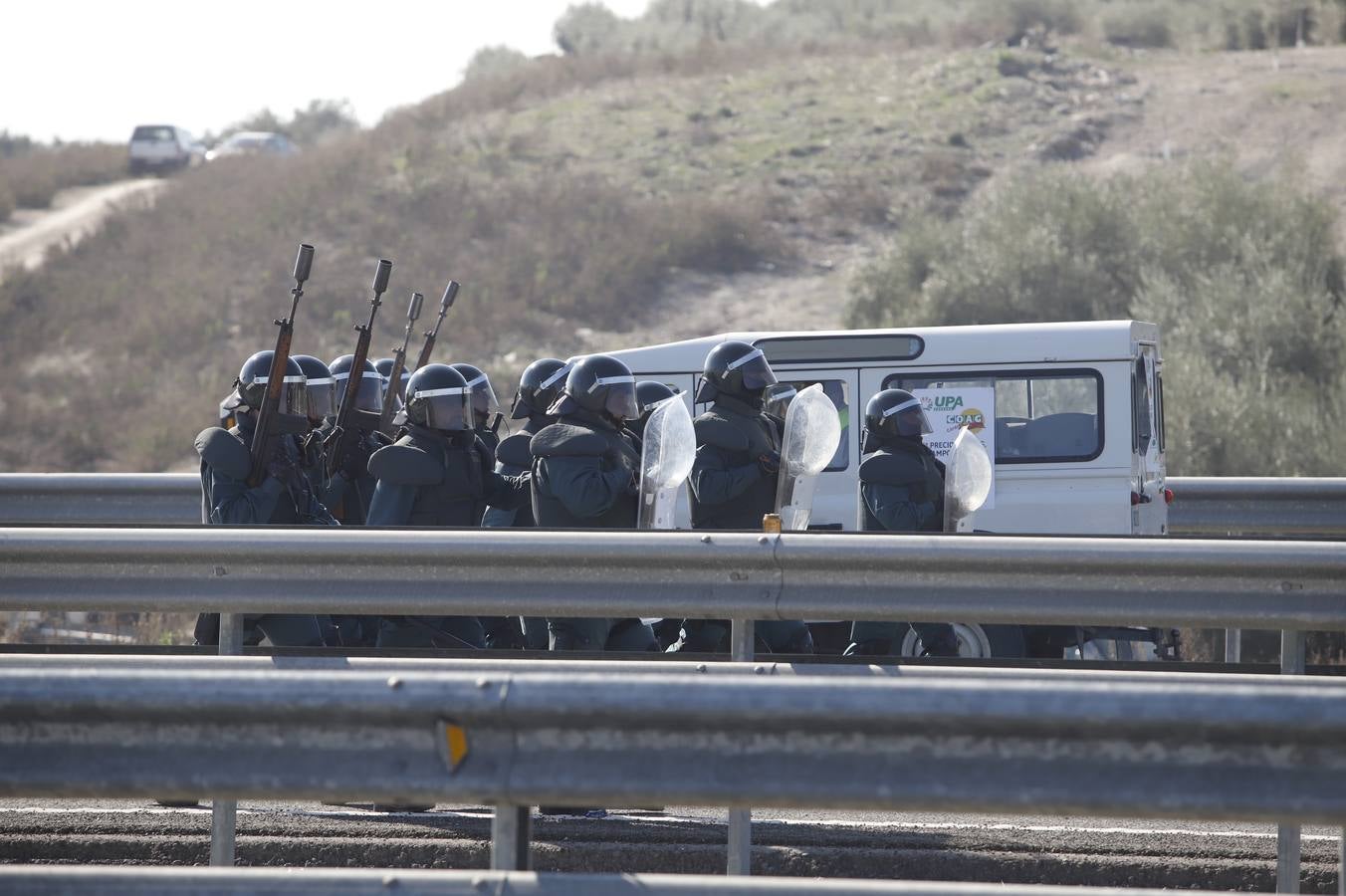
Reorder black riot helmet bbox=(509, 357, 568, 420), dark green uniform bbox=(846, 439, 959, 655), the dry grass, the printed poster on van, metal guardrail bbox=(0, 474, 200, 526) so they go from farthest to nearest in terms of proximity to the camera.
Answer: the dry grass
the printed poster on van
metal guardrail bbox=(0, 474, 200, 526)
black riot helmet bbox=(509, 357, 568, 420)
dark green uniform bbox=(846, 439, 959, 655)

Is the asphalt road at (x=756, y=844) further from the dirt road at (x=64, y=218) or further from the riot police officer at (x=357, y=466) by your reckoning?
the dirt road at (x=64, y=218)

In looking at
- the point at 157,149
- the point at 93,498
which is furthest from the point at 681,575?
the point at 157,149

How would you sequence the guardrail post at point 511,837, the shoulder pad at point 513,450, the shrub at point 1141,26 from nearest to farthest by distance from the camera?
the guardrail post at point 511,837 → the shoulder pad at point 513,450 → the shrub at point 1141,26

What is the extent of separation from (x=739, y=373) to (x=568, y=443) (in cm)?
127

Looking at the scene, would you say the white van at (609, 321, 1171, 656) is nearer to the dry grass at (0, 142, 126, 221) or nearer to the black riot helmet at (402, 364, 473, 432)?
the black riot helmet at (402, 364, 473, 432)

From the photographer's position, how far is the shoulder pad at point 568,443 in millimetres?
6715

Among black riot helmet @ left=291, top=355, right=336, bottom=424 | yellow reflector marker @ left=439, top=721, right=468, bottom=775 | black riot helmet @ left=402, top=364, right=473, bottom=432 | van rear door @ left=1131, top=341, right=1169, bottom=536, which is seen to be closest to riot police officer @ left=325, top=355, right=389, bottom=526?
black riot helmet @ left=291, top=355, right=336, bottom=424

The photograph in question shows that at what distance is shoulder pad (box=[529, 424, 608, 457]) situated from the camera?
22.0 feet

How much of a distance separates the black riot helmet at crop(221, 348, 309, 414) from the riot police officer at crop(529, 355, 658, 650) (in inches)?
51.4

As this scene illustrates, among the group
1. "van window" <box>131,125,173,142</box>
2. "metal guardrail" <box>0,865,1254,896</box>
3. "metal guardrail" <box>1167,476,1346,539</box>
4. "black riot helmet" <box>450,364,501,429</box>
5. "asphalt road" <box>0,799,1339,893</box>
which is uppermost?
"van window" <box>131,125,173,142</box>

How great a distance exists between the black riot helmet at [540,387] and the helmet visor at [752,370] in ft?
3.08

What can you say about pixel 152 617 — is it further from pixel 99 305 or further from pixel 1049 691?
pixel 99 305

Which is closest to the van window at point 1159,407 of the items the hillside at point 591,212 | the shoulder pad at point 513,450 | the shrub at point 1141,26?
the shoulder pad at point 513,450

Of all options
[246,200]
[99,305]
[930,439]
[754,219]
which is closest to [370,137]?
[246,200]
